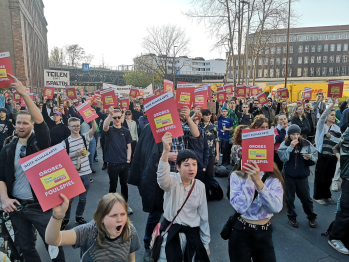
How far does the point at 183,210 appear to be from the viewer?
2.77m

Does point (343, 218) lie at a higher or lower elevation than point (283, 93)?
lower

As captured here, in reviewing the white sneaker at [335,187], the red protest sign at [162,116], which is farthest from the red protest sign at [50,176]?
the white sneaker at [335,187]

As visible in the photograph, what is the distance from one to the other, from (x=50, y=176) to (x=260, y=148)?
5.53 ft

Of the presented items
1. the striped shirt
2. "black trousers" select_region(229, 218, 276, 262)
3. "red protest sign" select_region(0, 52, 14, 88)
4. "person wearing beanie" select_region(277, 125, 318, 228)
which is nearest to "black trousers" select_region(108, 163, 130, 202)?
the striped shirt

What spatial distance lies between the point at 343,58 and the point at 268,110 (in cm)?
8378

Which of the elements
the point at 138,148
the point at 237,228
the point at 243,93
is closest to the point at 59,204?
the point at 237,228

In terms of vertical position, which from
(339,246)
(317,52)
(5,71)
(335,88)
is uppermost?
(317,52)

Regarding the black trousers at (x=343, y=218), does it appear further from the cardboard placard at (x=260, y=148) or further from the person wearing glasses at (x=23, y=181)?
the person wearing glasses at (x=23, y=181)

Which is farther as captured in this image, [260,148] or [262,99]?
[262,99]

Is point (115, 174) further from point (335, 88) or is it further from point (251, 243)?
point (335, 88)

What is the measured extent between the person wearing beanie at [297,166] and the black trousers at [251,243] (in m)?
2.35

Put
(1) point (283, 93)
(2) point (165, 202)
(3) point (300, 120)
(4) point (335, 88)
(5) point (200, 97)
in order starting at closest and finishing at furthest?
1. (2) point (165, 202)
2. (5) point (200, 97)
3. (3) point (300, 120)
4. (4) point (335, 88)
5. (1) point (283, 93)

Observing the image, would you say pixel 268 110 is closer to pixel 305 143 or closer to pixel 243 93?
pixel 243 93

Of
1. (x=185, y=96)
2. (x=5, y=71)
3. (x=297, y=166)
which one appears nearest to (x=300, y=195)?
(x=297, y=166)
